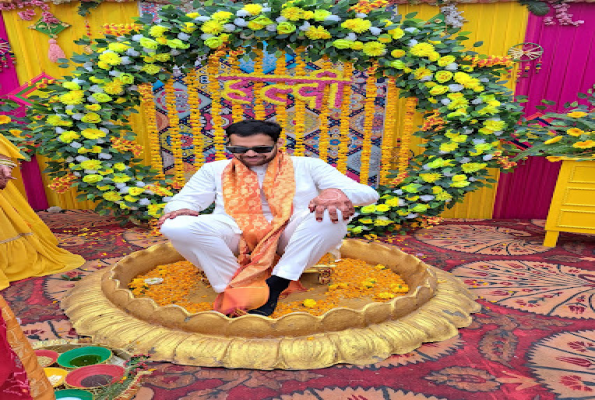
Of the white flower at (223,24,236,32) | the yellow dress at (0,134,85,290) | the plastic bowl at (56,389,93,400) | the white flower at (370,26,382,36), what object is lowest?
the yellow dress at (0,134,85,290)

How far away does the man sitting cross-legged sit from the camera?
6.50 feet

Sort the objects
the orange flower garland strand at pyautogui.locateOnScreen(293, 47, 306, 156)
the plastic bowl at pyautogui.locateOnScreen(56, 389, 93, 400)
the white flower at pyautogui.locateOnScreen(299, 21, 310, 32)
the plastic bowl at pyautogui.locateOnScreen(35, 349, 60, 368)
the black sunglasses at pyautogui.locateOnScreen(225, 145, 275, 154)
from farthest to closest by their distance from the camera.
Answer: the orange flower garland strand at pyautogui.locateOnScreen(293, 47, 306, 156)
the white flower at pyautogui.locateOnScreen(299, 21, 310, 32)
the black sunglasses at pyautogui.locateOnScreen(225, 145, 275, 154)
the plastic bowl at pyautogui.locateOnScreen(35, 349, 60, 368)
the plastic bowl at pyautogui.locateOnScreen(56, 389, 93, 400)

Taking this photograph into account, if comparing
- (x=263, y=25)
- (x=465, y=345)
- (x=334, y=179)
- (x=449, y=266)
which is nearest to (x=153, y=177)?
(x=263, y=25)

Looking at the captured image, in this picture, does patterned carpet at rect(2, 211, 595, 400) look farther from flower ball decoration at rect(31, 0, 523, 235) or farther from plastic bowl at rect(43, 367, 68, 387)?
flower ball decoration at rect(31, 0, 523, 235)

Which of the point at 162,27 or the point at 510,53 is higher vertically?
the point at 162,27

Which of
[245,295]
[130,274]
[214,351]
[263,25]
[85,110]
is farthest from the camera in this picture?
[85,110]

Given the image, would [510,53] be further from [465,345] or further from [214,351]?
[214,351]

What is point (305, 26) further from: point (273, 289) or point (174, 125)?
point (273, 289)

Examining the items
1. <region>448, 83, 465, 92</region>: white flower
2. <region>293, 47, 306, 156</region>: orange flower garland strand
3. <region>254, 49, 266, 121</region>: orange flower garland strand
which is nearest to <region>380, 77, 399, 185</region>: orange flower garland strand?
<region>448, 83, 465, 92</region>: white flower

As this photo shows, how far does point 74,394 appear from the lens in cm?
132

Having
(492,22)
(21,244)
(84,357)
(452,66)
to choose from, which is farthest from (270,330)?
(492,22)

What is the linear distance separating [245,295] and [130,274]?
102 cm

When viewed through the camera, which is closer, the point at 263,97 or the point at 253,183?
the point at 253,183

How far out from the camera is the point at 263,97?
11.6 feet
